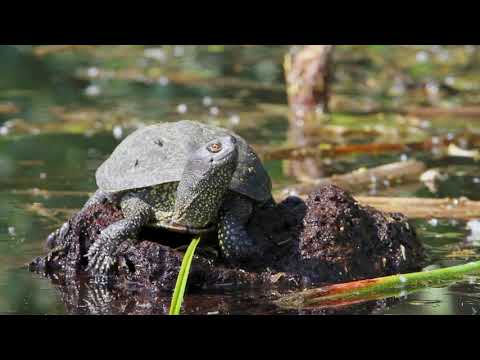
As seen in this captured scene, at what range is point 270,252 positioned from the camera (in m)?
6.50

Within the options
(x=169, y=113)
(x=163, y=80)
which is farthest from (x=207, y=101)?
(x=163, y=80)

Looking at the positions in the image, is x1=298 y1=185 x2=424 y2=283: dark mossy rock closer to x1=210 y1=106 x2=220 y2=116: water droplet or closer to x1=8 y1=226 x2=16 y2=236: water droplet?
x1=8 y1=226 x2=16 y2=236: water droplet

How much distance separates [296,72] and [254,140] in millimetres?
1937

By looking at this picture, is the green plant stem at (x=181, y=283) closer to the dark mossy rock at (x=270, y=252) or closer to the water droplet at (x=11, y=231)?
the dark mossy rock at (x=270, y=252)

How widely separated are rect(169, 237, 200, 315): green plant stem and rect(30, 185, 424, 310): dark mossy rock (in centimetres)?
30

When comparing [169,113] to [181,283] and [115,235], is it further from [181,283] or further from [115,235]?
[181,283]

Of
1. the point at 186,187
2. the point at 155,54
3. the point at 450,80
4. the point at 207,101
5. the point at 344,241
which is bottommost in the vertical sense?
the point at 450,80

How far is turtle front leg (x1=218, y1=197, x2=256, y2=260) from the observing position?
6.29 meters

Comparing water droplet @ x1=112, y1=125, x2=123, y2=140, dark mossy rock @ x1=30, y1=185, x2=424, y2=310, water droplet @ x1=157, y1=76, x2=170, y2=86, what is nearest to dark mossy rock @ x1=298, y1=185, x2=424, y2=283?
dark mossy rock @ x1=30, y1=185, x2=424, y2=310

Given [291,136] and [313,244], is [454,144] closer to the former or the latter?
[291,136]

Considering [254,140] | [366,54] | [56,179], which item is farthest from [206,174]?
[366,54]

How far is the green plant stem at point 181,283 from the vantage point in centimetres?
523

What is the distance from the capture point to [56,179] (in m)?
9.91

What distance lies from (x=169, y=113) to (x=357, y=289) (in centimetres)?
871
